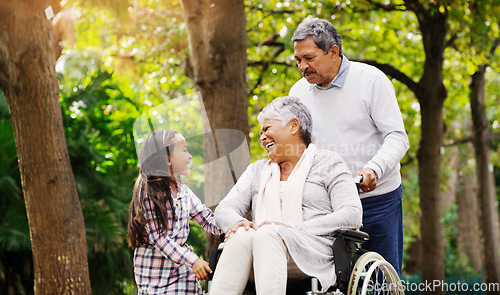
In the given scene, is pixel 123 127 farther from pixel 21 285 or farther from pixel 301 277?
pixel 301 277

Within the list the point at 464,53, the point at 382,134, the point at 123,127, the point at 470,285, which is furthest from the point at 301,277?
the point at 470,285

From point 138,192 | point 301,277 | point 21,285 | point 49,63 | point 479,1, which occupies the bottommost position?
point 21,285

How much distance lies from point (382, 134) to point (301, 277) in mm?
1086

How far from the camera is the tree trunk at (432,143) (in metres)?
10.3

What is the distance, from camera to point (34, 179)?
17.0 feet

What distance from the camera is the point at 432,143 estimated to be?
1033 centimetres

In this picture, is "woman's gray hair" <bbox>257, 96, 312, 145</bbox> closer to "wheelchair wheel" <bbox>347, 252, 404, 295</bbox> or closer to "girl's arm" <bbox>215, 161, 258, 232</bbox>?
"girl's arm" <bbox>215, 161, 258, 232</bbox>

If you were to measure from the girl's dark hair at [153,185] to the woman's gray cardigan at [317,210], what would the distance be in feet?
1.47

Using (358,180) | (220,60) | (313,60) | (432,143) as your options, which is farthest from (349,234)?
(432,143)

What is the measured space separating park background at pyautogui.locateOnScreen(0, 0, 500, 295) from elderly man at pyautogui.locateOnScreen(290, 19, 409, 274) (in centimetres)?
79

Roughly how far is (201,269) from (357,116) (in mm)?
1259

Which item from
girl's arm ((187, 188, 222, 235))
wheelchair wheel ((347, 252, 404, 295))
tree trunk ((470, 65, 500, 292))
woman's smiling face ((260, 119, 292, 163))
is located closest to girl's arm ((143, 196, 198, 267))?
girl's arm ((187, 188, 222, 235))

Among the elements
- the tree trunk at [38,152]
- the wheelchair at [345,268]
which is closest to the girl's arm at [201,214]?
the wheelchair at [345,268]

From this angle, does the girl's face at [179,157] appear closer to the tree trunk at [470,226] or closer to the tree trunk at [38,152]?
the tree trunk at [38,152]
